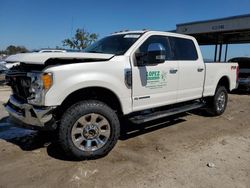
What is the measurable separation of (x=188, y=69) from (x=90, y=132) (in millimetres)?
2828

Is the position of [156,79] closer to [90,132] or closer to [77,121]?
[90,132]

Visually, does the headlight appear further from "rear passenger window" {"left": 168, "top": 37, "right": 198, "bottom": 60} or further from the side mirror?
"rear passenger window" {"left": 168, "top": 37, "right": 198, "bottom": 60}

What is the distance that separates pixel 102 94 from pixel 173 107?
2087mm

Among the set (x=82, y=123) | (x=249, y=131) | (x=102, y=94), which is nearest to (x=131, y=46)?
(x=102, y=94)

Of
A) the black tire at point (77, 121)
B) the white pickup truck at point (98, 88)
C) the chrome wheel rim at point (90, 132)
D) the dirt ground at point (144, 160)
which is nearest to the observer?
the dirt ground at point (144, 160)

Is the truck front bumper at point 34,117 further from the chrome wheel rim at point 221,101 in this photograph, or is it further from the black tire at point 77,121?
the chrome wheel rim at point 221,101

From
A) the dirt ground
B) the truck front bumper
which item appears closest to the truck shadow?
the dirt ground

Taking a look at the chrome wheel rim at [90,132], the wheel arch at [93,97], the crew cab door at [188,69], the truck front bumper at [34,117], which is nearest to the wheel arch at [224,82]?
the crew cab door at [188,69]

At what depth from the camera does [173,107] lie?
18.8 ft

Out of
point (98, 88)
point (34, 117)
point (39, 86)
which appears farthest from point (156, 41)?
point (34, 117)

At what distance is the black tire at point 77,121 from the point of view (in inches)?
148

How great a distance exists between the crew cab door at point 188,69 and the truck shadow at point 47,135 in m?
0.88

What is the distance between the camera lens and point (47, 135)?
521 centimetres

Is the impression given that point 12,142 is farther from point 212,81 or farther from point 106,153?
point 212,81
